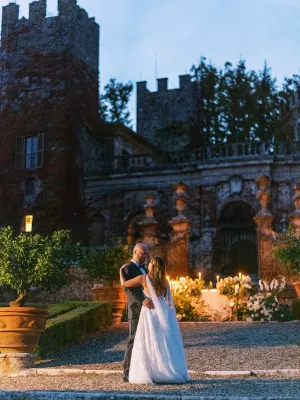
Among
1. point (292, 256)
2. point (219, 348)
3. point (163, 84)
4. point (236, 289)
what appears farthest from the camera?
point (163, 84)

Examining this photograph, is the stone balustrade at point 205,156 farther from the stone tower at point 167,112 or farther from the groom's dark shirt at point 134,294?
the groom's dark shirt at point 134,294

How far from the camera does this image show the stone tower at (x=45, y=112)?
2961 centimetres

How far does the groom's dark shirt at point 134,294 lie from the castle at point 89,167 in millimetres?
17935

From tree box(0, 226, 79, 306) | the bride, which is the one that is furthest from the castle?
the bride

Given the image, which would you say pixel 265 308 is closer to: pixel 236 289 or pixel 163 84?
pixel 236 289

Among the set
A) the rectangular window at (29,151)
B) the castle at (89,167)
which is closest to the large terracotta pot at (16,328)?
the castle at (89,167)

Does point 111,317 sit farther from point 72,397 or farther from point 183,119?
point 183,119

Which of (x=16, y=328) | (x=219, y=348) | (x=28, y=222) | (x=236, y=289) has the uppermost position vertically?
(x=28, y=222)

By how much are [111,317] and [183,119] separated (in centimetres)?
2227

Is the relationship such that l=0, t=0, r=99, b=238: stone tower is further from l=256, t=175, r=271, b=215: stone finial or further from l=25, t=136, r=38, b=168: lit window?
l=256, t=175, r=271, b=215: stone finial

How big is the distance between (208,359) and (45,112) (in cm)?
2127

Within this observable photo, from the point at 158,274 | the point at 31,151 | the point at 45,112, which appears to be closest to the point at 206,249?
the point at 31,151

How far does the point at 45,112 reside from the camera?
30422mm

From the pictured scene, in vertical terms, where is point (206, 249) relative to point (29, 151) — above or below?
below
